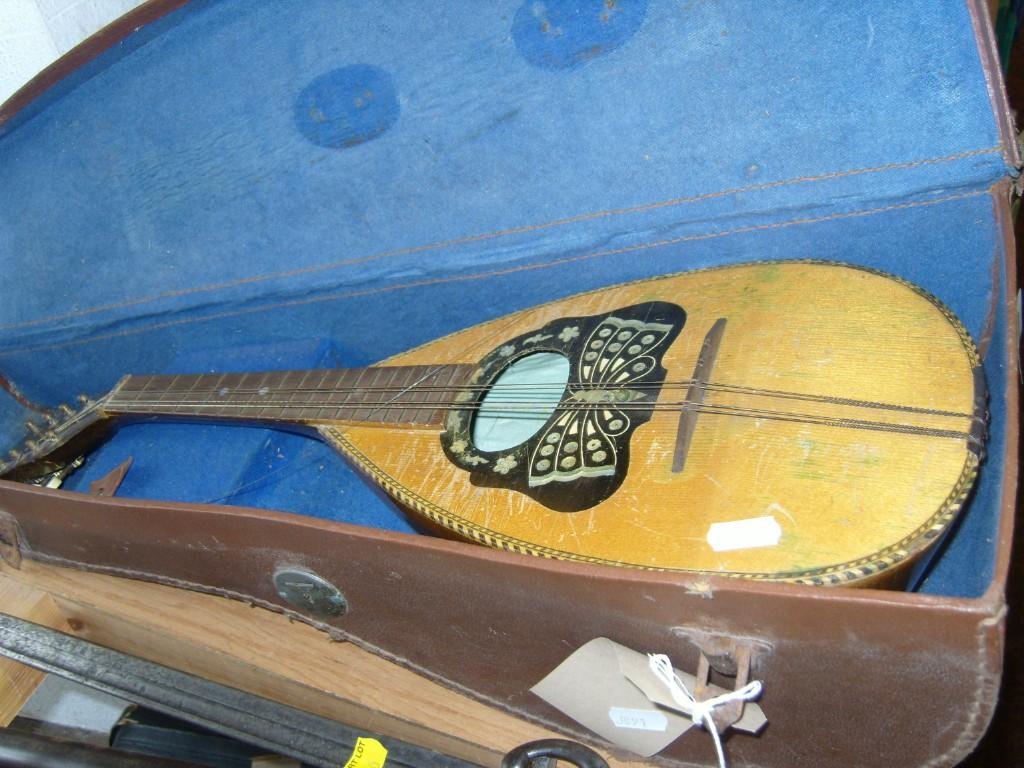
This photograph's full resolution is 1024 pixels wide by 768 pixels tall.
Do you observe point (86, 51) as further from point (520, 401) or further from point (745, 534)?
point (745, 534)

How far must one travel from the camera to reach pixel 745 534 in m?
0.81

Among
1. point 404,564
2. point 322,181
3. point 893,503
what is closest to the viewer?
point 893,503

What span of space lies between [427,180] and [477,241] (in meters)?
0.12

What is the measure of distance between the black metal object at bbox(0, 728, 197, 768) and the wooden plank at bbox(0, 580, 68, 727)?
18 centimetres

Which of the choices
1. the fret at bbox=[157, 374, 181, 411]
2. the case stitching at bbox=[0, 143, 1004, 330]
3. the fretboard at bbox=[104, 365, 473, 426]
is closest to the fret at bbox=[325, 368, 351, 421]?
the fretboard at bbox=[104, 365, 473, 426]

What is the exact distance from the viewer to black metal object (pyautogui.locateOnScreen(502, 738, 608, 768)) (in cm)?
80

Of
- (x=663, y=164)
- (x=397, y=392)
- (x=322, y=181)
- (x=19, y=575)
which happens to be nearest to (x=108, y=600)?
(x=19, y=575)

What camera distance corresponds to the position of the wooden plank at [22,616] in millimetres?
1102

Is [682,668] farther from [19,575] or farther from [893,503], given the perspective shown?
[19,575]

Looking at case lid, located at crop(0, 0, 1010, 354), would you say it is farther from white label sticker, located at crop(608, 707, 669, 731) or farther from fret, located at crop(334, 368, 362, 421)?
white label sticker, located at crop(608, 707, 669, 731)

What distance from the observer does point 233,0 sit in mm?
1224

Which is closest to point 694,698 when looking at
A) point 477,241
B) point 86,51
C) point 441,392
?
point 441,392

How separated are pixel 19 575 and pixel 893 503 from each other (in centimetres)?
121

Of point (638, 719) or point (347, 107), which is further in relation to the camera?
point (347, 107)
